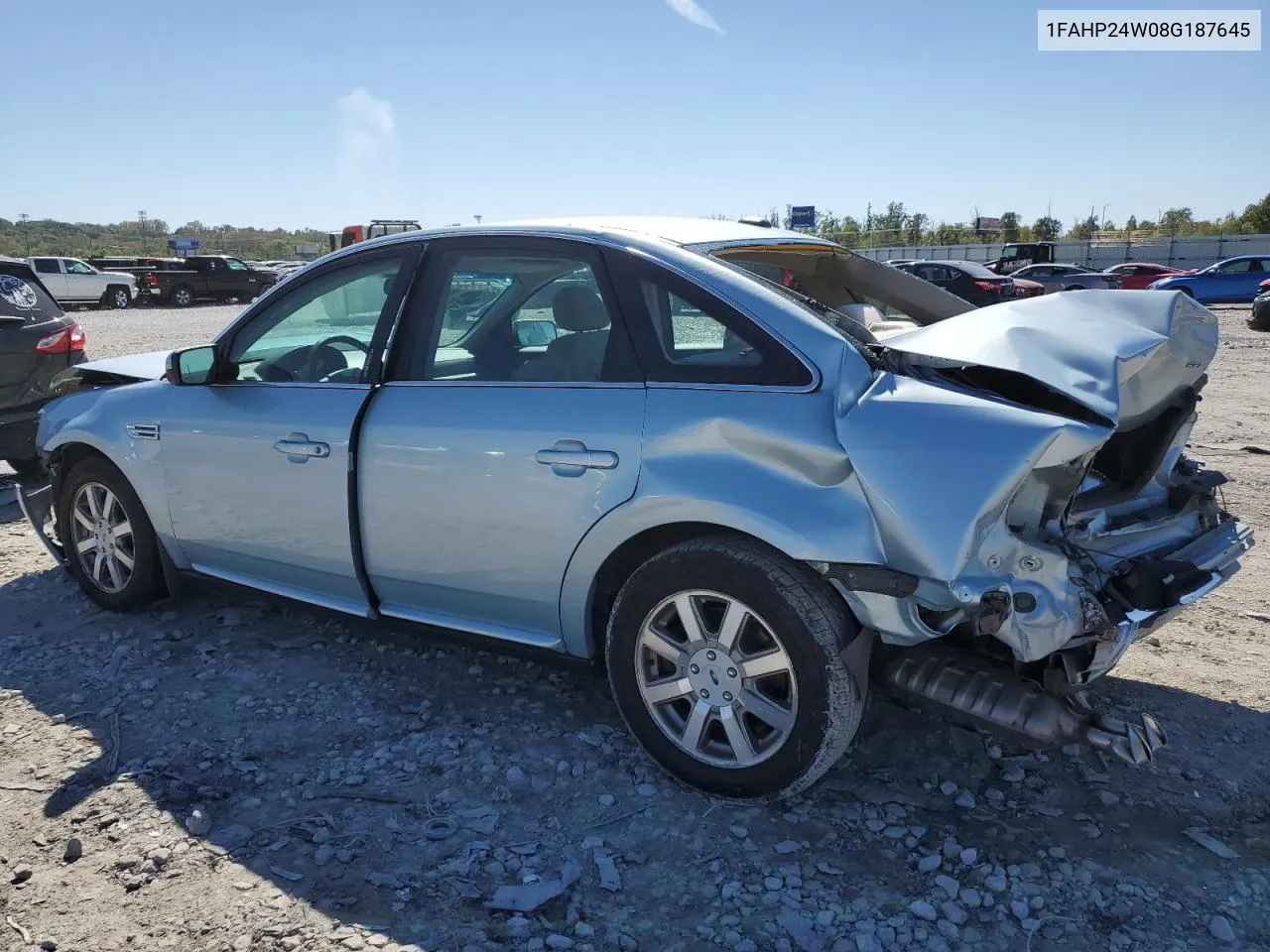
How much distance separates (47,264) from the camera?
104ft

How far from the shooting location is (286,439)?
373 cm

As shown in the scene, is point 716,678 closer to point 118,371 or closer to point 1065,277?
point 118,371

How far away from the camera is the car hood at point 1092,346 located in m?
2.69

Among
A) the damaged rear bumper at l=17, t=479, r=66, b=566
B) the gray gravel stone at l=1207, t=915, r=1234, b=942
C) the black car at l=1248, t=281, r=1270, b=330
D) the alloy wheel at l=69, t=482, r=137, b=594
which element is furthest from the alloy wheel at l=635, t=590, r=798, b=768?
the black car at l=1248, t=281, r=1270, b=330

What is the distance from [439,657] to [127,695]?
1229mm

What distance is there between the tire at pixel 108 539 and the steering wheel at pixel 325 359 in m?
1.18

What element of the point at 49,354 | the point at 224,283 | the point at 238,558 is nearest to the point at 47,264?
the point at 224,283

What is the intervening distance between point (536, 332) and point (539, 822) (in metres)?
1.66

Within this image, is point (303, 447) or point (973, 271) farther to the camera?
point (973, 271)

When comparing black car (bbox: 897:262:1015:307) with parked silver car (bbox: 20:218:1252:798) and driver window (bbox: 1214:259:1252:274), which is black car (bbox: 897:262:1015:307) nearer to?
driver window (bbox: 1214:259:1252:274)

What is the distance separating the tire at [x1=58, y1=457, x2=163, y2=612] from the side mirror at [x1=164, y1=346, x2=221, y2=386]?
73 cm

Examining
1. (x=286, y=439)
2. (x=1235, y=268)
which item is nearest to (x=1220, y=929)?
(x=286, y=439)

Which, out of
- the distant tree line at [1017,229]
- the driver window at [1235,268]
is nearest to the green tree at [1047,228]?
the distant tree line at [1017,229]

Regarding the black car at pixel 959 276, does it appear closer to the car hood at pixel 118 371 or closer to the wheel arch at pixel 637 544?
the car hood at pixel 118 371
